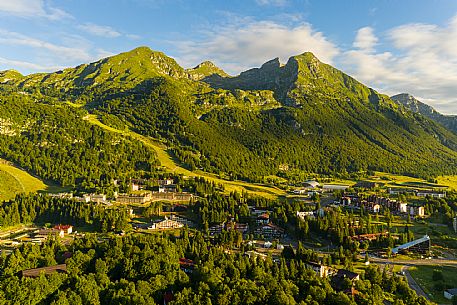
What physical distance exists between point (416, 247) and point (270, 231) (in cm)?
3358

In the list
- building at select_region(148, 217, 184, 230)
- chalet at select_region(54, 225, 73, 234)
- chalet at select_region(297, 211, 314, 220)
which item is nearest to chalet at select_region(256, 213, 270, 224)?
→ chalet at select_region(297, 211, 314, 220)

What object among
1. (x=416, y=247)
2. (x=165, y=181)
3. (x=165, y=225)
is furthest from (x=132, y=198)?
(x=416, y=247)

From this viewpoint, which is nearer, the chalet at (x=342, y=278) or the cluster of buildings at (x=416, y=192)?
the chalet at (x=342, y=278)

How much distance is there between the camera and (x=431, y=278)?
218 feet

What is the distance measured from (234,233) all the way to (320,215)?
33606mm

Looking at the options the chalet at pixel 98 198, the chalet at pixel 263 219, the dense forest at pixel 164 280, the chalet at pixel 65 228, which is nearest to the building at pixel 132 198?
Answer: the chalet at pixel 98 198

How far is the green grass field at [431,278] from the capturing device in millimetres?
58438

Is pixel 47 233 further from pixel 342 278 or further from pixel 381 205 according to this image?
pixel 381 205

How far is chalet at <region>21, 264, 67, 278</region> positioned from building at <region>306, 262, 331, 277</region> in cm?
4074

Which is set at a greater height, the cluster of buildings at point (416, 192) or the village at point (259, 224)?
the cluster of buildings at point (416, 192)

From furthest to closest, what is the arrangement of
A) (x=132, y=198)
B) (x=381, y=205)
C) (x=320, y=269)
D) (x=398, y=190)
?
(x=398, y=190) → (x=381, y=205) → (x=132, y=198) → (x=320, y=269)

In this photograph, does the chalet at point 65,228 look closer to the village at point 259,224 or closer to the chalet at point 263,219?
the village at point 259,224

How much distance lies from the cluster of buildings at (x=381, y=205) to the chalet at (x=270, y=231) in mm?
36896

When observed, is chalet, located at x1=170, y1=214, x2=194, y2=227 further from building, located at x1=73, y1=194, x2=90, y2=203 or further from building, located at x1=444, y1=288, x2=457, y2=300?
building, located at x1=444, y1=288, x2=457, y2=300
